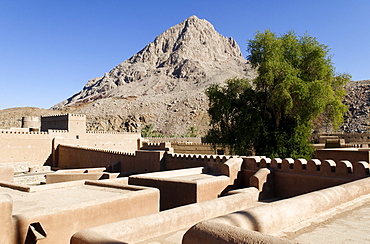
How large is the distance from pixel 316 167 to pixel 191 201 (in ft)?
12.9

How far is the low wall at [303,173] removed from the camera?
27.2ft

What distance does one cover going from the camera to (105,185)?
383 inches

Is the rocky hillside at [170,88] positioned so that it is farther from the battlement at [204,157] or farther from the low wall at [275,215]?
the low wall at [275,215]

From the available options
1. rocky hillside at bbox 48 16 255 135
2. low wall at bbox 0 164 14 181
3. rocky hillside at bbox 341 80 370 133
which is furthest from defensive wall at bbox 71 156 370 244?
rocky hillside at bbox 48 16 255 135

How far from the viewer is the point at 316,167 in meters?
9.12

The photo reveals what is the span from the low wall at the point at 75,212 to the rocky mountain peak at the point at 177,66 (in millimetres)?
77992

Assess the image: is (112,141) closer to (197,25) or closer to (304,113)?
(304,113)

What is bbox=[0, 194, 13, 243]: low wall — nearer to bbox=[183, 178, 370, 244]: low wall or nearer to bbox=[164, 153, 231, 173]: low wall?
bbox=[183, 178, 370, 244]: low wall

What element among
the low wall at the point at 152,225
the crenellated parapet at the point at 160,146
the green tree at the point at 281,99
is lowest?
the low wall at the point at 152,225

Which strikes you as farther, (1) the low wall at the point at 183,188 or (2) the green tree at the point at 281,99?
(2) the green tree at the point at 281,99

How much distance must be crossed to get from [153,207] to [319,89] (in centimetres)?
1179

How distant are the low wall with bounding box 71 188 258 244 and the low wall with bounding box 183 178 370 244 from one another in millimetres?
1181

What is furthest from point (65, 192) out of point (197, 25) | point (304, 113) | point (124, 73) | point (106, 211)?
point (197, 25)

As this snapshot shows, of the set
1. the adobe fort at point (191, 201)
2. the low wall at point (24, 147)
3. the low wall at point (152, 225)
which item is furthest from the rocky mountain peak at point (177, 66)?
the low wall at point (152, 225)
